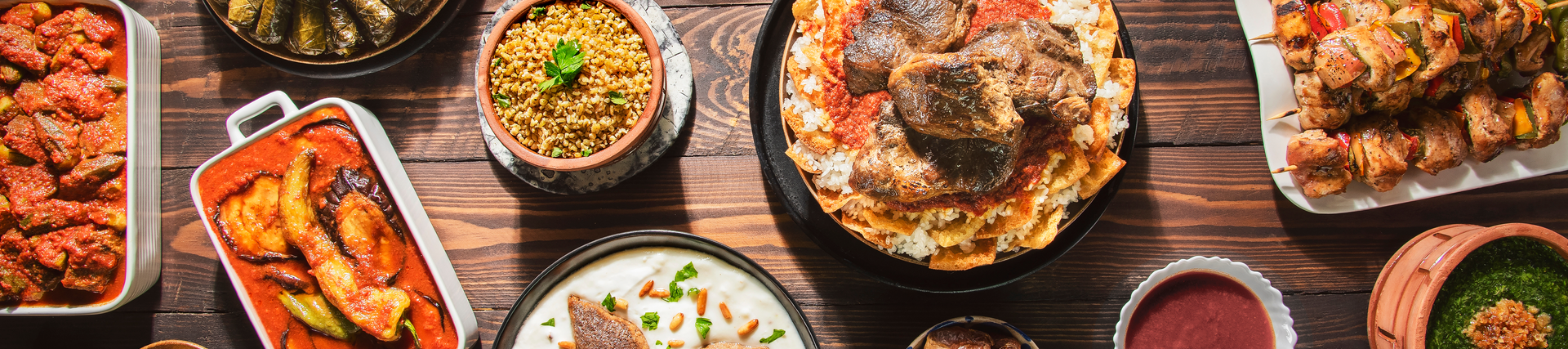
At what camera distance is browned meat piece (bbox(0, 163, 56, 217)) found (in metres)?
2.88

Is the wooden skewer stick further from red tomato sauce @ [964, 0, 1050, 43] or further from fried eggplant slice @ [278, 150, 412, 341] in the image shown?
fried eggplant slice @ [278, 150, 412, 341]

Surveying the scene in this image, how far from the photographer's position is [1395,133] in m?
2.70

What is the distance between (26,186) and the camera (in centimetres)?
290

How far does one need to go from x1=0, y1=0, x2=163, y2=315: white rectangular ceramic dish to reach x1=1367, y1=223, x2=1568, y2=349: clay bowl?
5253 millimetres

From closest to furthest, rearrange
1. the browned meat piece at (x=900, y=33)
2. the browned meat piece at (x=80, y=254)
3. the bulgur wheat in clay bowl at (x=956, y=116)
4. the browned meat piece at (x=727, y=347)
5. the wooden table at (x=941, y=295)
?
the bulgur wheat in clay bowl at (x=956, y=116), the browned meat piece at (x=900, y=33), the browned meat piece at (x=727, y=347), the browned meat piece at (x=80, y=254), the wooden table at (x=941, y=295)

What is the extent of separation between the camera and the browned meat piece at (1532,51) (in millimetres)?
2664

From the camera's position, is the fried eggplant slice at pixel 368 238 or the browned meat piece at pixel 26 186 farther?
the browned meat piece at pixel 26 186

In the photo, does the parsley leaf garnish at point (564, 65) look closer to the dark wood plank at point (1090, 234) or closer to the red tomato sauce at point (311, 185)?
the dark wood plank at point (1090, 234)

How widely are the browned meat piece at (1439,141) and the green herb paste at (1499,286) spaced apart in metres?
0.43

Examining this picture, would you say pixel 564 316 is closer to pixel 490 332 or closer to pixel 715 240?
pixel 490 332

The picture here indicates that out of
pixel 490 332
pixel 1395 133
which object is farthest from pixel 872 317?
pixel 1395 133

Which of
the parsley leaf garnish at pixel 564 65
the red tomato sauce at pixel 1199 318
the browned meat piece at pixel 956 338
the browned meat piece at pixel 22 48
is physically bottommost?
the browned meat piece at pixel 956 338

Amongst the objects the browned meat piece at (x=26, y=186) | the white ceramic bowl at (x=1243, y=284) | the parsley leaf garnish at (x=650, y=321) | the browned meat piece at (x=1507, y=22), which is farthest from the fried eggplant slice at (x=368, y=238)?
the browned meat piece at (x=1507, y=22)

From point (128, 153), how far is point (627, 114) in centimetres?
225
